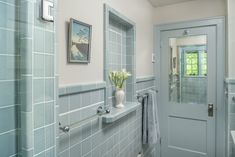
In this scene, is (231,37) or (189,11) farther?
(189,11)

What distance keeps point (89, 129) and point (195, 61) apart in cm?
187

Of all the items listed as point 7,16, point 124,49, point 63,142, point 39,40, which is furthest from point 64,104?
point 124,49

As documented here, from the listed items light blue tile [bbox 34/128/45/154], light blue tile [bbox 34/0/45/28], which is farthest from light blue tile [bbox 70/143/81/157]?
light blue tile [bbox 34/0/45/28]

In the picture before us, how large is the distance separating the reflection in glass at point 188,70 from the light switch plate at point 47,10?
217 cm

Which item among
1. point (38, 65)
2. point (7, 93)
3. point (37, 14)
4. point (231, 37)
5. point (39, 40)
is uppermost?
point (231, 37)

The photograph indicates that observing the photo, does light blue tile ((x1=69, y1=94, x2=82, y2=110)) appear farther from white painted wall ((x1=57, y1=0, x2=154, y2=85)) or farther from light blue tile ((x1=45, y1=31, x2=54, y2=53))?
light blue tile ((x1=45, y1=31, x2=54, y2=53))

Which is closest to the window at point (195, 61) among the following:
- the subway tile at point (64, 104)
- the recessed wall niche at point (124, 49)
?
the recessed wall niche at point (124, 49)

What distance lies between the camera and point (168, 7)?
271 centimetres

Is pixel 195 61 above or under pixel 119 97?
above

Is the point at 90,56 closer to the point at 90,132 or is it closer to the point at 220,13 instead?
the point at 90,132

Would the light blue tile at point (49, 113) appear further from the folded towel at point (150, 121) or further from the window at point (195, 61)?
the window at point (195, 61)

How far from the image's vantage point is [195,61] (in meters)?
2.57

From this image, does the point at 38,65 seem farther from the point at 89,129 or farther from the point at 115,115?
the point at 115,115

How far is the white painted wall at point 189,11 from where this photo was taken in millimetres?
2389
